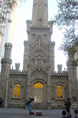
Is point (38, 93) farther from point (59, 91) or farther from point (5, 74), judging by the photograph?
point (5, 74)

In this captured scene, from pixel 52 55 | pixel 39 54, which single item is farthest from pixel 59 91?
pixel 39 54

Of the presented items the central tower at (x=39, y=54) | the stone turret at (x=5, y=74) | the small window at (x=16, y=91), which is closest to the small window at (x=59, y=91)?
the central tower at (x=39, y=54)

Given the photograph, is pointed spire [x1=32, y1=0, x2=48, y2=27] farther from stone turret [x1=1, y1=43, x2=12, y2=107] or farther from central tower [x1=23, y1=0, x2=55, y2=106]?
stone turret [x1=1, y1=43, x2=12, y2=107]

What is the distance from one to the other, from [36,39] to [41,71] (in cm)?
1165

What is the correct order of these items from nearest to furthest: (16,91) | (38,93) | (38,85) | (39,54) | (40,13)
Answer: (16,91)
(38,93)
(38,85)
(39,54)
(40,13)

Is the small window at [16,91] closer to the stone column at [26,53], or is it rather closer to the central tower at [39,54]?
the central tower at [39,54]

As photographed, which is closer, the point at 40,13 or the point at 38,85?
the point at 38,85

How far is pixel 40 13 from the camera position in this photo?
140ft

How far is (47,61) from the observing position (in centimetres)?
3656

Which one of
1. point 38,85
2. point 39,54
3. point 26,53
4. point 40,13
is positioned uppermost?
point 40,13

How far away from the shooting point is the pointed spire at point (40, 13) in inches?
1637

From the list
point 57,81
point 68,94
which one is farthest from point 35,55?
point 68,94

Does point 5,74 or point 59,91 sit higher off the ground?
point 5,74

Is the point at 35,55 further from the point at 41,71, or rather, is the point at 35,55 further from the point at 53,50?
the point at 41,71
